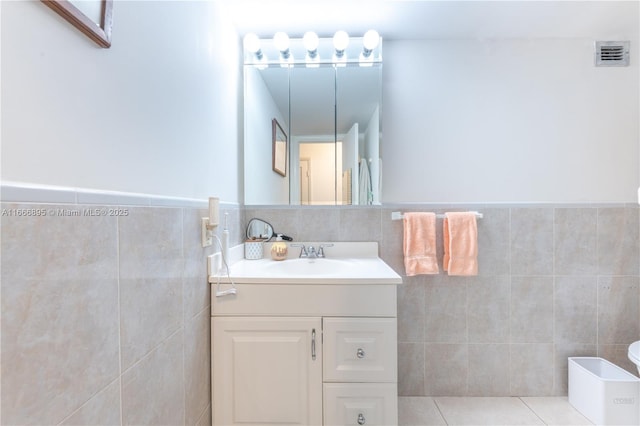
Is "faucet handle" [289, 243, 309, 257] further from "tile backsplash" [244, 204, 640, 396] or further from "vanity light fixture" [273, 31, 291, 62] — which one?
"vanity light fixture" [273, 31, 291, 62]

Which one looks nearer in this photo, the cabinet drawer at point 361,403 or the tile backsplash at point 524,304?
the cabinet drawer at point 361,403

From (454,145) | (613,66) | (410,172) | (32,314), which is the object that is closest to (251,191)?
(410,172)

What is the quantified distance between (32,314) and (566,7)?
237cm

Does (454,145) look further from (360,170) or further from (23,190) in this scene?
(23,190)

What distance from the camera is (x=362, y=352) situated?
1235mm

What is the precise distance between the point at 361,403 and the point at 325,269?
0.65m

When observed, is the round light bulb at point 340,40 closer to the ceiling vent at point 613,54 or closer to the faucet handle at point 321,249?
the faucet handle at point 321,249

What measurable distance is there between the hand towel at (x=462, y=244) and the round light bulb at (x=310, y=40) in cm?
123

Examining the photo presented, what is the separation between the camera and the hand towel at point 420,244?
1.71 metres

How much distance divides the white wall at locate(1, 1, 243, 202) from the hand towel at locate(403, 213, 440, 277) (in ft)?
3.41

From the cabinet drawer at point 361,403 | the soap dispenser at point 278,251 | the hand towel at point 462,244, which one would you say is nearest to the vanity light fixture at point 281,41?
the soap dispenser at point 278,251

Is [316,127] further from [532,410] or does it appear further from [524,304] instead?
[532,410]

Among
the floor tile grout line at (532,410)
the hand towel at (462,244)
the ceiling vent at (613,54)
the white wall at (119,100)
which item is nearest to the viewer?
the white wall at (119,100)

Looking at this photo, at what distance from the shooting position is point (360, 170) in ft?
6.00
